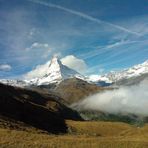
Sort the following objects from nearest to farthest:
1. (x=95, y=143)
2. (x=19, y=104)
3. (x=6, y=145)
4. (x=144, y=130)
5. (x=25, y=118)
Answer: (x=6, y=145) < (x=95, y=143) < (x=144, y=130) < (x=25, y=118) < (x=19, y=104)

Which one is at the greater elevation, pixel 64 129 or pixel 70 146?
pixel 64 129

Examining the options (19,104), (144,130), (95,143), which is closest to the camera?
(95,143)

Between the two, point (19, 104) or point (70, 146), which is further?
point (19, 104)

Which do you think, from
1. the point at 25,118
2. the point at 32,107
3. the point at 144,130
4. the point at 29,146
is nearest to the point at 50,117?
the point at 32,107

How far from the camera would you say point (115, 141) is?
78438 mm

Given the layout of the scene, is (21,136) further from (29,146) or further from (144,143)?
(144,143)

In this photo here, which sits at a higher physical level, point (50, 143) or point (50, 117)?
point (50, 117)

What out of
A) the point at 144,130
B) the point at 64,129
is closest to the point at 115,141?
the point at 144,130

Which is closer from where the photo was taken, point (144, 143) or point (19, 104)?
point (144, 143)

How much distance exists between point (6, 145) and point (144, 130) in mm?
82132

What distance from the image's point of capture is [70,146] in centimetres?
7219

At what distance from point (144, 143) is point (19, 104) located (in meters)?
104

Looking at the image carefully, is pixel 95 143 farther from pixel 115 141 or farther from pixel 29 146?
pixel 29 146

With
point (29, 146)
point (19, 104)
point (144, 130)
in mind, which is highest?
point (19, 104)
